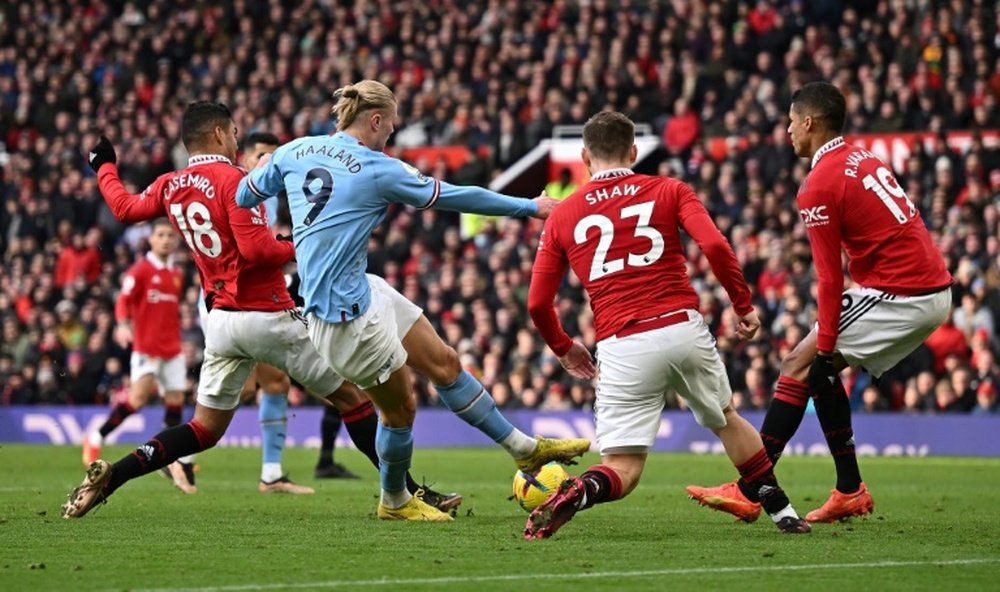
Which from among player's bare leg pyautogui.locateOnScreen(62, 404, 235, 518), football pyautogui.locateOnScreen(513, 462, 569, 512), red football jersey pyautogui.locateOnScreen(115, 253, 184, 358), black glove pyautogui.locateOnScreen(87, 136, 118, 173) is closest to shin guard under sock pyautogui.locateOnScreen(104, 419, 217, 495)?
player's bare leg pyautogui.locateOnScreen(62, 404, 235, 518)

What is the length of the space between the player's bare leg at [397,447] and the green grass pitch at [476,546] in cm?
21

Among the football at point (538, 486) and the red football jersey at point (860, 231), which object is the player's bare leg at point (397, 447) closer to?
the football at point (538, 486)

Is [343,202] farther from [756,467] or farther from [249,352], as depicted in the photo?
[756,467]

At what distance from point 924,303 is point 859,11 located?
17.3 m

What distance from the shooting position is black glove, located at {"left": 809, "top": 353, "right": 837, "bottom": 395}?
972 cm

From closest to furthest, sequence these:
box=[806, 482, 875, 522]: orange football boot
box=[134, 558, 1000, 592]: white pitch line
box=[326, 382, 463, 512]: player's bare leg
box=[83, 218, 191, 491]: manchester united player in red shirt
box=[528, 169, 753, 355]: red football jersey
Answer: box=[134, 558, 1000, 592]: white pitch line → box=[528, 169, 753, 355]: red football jersey → box=[806, 482, 875, 522]: orange football boot → box=[326, 382, 463, 512]: player's bare leg → box=[83, 218, 191, 491]: manchester united player in red shirt

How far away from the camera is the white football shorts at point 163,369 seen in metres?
16.0

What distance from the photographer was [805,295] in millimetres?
21000

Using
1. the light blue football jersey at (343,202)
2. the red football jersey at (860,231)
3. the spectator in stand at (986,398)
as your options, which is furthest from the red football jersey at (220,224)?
the spectator in stand at (986,398)

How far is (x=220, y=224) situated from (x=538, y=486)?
8.84 feet

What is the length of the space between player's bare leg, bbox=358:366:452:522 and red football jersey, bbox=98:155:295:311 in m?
1.31

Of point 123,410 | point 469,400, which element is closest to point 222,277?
point 469,400

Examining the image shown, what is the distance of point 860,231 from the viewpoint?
9.80 meters

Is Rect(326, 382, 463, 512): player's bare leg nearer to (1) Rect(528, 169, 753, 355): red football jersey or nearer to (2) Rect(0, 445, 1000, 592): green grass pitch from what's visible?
(2) Rect(0, 445, 1000, 592): green grass pitch
